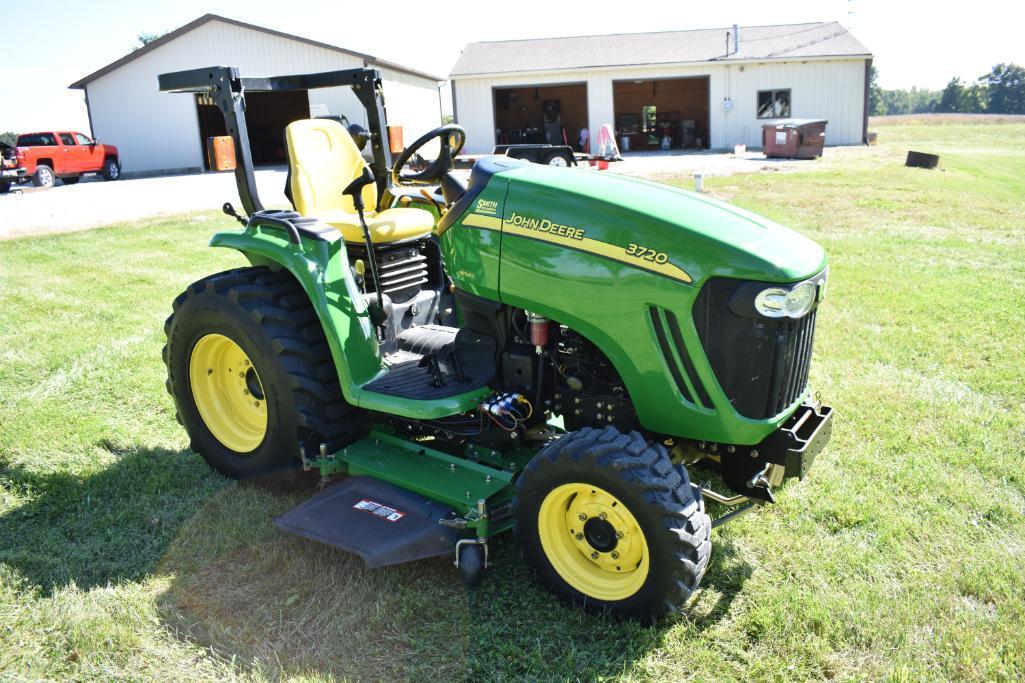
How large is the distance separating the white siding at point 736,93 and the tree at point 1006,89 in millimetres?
57889

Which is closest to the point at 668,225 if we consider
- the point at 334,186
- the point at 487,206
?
the point at 487,206

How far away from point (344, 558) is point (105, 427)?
2.16m

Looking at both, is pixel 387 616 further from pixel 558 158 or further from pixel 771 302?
pixel 558 158

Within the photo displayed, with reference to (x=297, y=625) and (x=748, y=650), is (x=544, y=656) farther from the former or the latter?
(x=297, y=625)

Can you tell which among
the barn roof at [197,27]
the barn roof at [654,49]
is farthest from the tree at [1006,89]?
the barn roof at [197,27]

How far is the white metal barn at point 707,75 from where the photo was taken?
1023 inches

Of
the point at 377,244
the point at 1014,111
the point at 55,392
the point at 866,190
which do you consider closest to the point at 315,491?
the point at 377,244

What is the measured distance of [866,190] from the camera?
14.4 m

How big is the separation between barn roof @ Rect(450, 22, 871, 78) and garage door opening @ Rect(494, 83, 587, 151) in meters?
2.79

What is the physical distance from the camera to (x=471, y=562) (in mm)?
2975

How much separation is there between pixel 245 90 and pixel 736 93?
994 inches

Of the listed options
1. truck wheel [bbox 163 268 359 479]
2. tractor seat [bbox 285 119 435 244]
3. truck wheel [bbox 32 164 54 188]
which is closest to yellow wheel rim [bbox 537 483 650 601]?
truck wheel [bbox 163 268 359 479]

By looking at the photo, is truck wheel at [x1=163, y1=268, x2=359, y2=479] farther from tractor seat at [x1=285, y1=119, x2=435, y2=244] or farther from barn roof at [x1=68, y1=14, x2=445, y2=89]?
barn roof at [x1=68, y1=14, x2=445, y2=89]

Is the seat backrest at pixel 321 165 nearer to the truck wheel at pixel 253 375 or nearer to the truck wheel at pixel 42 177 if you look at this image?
the truck wheel at pixel 253 375
